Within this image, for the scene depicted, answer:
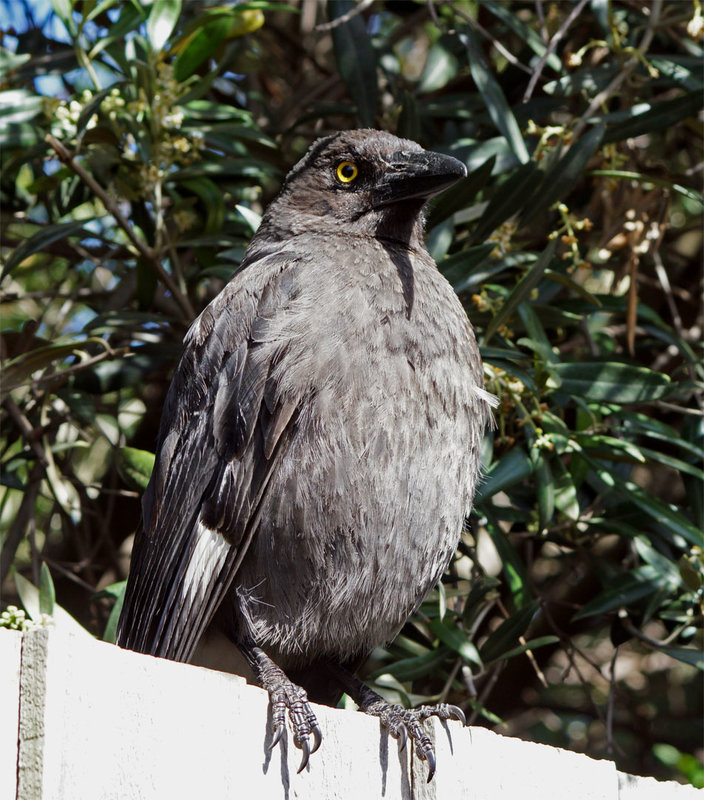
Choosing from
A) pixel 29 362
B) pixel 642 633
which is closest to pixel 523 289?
pixel 642 633

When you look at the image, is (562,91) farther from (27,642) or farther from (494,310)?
(27,642)

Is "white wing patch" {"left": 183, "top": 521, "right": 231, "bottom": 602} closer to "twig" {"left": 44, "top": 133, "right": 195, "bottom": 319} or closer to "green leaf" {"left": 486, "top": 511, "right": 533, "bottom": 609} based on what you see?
"green leaf" {"left": 486, "top": 511, "right": 533, "bottom": 609}

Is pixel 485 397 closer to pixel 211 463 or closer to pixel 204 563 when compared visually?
pixel 211 463

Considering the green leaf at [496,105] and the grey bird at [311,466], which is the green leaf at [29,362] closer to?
the grey bird at [311,466]

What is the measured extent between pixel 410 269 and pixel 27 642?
1.97m

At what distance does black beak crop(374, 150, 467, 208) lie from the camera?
332 centimetres

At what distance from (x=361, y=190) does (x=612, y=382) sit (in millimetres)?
1045

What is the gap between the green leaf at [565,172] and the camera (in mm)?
3719

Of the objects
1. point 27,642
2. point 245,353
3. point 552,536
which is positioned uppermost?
point 27,642

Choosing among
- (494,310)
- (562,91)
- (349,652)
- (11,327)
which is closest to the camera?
(349,652)

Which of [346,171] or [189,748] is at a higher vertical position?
[346,171]

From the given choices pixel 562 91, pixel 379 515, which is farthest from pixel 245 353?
pixel 562 91

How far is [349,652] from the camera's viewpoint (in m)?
3.31

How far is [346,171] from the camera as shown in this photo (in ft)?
12.3
